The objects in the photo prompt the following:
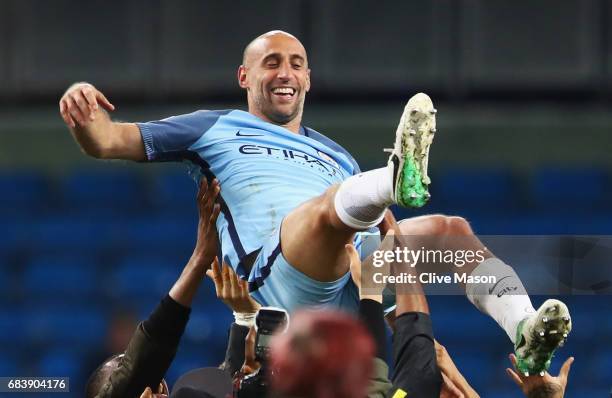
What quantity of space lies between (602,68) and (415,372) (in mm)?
6908

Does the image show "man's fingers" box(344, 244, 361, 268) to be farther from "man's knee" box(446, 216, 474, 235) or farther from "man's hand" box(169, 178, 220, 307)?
"man's hand" box(169, 178, 220, 307)

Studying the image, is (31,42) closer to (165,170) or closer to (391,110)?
(165,170)

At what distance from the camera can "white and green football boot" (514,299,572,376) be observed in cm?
414

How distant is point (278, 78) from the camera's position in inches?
204

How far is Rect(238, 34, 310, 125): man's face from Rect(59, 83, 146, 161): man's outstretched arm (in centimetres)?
59

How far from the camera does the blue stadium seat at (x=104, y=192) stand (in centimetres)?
1014

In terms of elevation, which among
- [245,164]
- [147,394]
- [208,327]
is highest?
[245,164]

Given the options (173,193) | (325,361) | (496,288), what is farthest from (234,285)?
(173,193)

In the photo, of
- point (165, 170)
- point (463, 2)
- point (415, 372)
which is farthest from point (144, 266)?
point (415, 372)

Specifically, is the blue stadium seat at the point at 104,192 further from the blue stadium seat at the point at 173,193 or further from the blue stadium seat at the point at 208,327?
the blue stadium seat at the point at 208,327

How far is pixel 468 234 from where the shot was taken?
4652 mm

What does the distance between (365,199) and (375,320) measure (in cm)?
47

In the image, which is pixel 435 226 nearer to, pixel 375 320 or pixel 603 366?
pixel 375 320

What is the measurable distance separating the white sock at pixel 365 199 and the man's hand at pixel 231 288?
706mm
